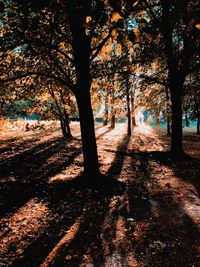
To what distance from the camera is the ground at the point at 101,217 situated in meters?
5.22

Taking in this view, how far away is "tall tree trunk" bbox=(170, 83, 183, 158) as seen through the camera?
13638mm

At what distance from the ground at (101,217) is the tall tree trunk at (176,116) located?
71.9 inches

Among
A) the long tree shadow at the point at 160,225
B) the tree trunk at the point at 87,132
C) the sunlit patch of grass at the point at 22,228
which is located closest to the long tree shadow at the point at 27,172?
the sunlit patch of grass at the point at 22,228

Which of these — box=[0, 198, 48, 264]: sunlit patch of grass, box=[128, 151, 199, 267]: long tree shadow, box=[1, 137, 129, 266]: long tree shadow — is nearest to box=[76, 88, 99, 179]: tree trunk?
box=[1, 137, 129, 266]: long tree shadow

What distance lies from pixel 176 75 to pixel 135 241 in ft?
33.4

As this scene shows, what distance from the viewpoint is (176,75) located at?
13.4m

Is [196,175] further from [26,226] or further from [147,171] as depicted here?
[26,226]

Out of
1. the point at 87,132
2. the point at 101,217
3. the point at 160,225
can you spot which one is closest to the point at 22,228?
the point at 101,217

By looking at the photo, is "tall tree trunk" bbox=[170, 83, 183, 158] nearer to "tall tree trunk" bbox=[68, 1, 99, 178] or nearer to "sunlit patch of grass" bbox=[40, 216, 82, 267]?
"tall tree trunk" bbox=[68, 1, 99, 178]

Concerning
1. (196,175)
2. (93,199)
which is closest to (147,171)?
(196,175)

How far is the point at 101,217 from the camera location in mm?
7008

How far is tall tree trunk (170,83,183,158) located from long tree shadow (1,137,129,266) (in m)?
5.33

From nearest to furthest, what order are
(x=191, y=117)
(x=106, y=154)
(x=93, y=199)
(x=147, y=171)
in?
(x=93, y=199) < (x=147, y=171) < (x=106, y=154) < (x=191, y=117)

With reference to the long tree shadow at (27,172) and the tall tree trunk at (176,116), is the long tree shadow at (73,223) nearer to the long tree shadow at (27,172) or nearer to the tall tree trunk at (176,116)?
the long tree shadow at (27,172)
